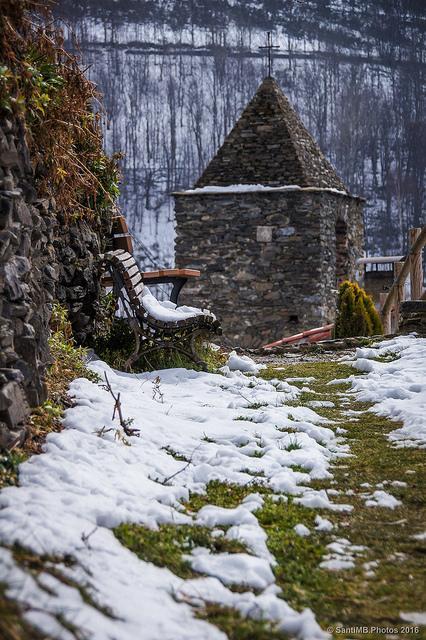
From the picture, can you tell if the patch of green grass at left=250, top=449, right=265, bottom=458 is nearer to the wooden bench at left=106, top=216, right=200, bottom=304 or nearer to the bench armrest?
the wooden bench at left=106, top=216, right=200, bottom=304

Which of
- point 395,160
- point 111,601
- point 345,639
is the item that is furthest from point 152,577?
point 395,160

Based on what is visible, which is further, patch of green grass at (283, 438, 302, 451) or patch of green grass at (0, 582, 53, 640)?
patch of green grass at (283, 438, 302, 451)

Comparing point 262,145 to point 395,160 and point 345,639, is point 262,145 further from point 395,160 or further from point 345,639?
point 395,160

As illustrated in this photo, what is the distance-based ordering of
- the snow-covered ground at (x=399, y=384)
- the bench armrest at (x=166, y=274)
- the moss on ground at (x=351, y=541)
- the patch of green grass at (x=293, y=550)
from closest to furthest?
the moss on ground at (x=351, y=541) < the patch of green grass at (x=293, y=550) < the snow-covered ground at (x=399, y=384) < the bench armrest at (x=166, y=274)

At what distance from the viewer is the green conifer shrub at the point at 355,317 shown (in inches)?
419

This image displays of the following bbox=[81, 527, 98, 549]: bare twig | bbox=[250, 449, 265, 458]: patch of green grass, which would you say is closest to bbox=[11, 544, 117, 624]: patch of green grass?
bbox=[81, 527, 98, 549]: bare twig

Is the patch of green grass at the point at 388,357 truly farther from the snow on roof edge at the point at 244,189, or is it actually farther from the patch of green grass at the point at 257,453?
the snow on roof edge at the point at 244,189

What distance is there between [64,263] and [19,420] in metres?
2.41

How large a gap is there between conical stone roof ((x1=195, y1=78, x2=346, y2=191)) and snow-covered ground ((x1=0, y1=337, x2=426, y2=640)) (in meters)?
10.1

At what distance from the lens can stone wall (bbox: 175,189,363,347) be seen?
14750mm

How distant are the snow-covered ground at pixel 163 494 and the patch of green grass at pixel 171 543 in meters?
0.04

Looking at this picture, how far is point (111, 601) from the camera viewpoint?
2.01 metres

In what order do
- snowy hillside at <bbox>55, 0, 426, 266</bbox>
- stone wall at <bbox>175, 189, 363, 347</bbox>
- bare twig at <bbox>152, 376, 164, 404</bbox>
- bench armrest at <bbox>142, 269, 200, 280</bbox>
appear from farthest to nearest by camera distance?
snowy hillside at <bbox>55, 0, 426, 266</bbox> → stone wall at <bbox>175, 189, 363, 347</bbox> → bench armrest at <bbox>142, 269, 200, 280</bbox> → bare twig at <bbox>152, 376, 164, 404</bbox>

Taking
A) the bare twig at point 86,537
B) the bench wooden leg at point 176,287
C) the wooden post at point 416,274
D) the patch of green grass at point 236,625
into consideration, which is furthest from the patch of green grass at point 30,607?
the wooden post at point 416,274
